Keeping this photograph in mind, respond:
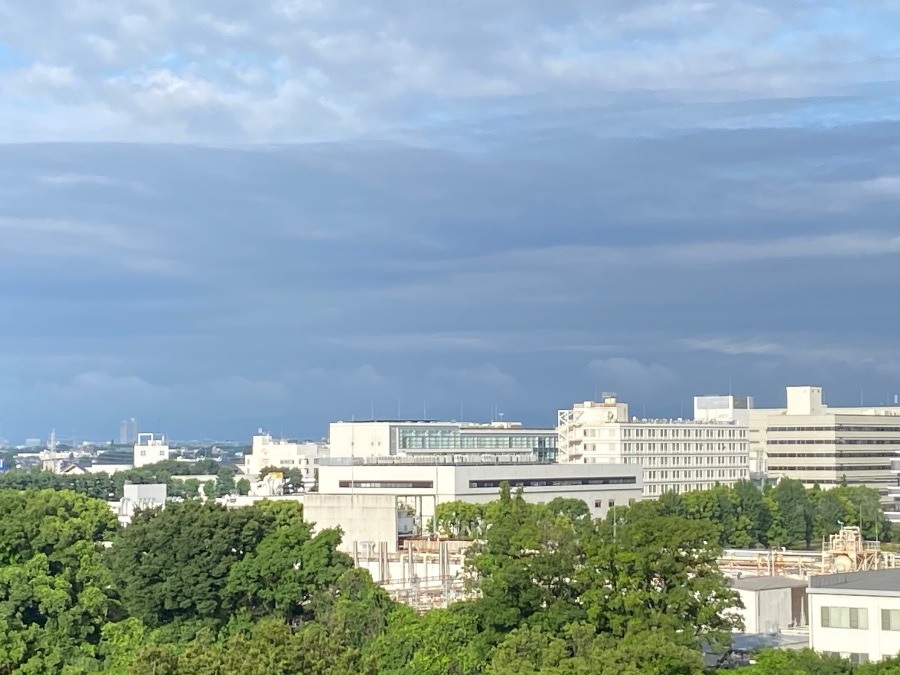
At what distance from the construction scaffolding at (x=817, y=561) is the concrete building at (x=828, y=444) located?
3007 inches

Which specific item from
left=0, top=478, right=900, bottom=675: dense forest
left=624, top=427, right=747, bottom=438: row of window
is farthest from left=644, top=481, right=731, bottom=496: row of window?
left=0, top=478, right=900, bottom=675: dense forest

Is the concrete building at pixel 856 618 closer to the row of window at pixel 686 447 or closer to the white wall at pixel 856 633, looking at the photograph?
the white wall at pixel 856 633

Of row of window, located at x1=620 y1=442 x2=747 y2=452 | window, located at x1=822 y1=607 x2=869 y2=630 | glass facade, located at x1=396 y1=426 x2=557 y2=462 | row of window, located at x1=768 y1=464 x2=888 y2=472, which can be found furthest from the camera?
glass facade, located at x1=396 y1=426 x2=557 y2=462

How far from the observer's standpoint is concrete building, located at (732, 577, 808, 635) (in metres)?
53.8

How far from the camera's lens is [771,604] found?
5478cm

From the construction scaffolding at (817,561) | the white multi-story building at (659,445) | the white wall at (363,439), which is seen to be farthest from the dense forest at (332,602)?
the white wall at (363,439)

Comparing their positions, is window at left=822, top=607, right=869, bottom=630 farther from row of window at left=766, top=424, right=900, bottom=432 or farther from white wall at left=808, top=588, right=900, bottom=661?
row of window at left=766, top=424, right=900, bottom=432

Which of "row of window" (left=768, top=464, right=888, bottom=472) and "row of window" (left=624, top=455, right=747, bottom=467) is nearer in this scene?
"row of window" (left=624, top=455, right=747, bottom=467)

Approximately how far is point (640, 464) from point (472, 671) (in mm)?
96817

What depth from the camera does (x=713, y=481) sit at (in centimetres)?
14700

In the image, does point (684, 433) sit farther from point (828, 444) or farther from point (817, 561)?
point (817, 561)

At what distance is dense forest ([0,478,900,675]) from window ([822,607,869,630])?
3.12 meters

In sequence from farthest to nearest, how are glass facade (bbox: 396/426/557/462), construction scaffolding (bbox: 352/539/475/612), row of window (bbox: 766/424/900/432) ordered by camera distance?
glass facade (bbox: 396/426/557/462), row of window (bbox: 766/424/900/432), construction scaffolding (bbox: 352/539/475/612)

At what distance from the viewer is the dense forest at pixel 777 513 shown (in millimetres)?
109438
